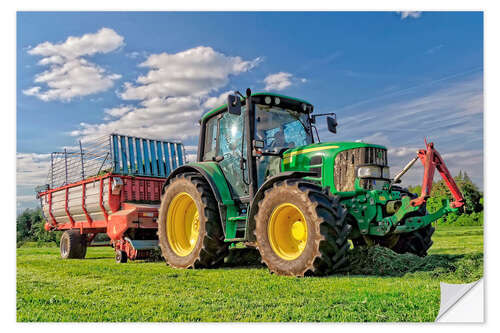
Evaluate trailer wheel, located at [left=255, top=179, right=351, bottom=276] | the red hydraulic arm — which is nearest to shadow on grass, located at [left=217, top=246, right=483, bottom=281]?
trailer wheel, located at [left=255, top=179, right=351, bottom=276]

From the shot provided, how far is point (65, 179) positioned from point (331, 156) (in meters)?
7.41

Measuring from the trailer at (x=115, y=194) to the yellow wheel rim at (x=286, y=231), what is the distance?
11.9ft

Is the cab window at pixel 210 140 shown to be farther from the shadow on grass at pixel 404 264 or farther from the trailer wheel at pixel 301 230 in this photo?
the shadow on grass at pixel 404 264

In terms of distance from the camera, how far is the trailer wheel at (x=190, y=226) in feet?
21.9

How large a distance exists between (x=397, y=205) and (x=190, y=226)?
3.51 meters

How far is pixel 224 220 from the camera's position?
6609 mm

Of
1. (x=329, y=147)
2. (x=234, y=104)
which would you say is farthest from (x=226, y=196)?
(x=329, y=147)

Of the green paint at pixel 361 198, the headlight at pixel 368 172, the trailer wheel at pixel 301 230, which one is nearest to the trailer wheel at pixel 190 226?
the green paint at pixel 361 198

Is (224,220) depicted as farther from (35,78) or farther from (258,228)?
(35,78)

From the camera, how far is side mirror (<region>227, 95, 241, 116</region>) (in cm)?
608

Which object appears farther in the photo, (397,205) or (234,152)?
(234,152)

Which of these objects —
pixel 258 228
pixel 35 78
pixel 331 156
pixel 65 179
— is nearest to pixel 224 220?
pixel 258 228

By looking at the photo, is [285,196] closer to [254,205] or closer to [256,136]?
[254,205]

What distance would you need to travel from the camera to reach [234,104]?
20.1 ft
